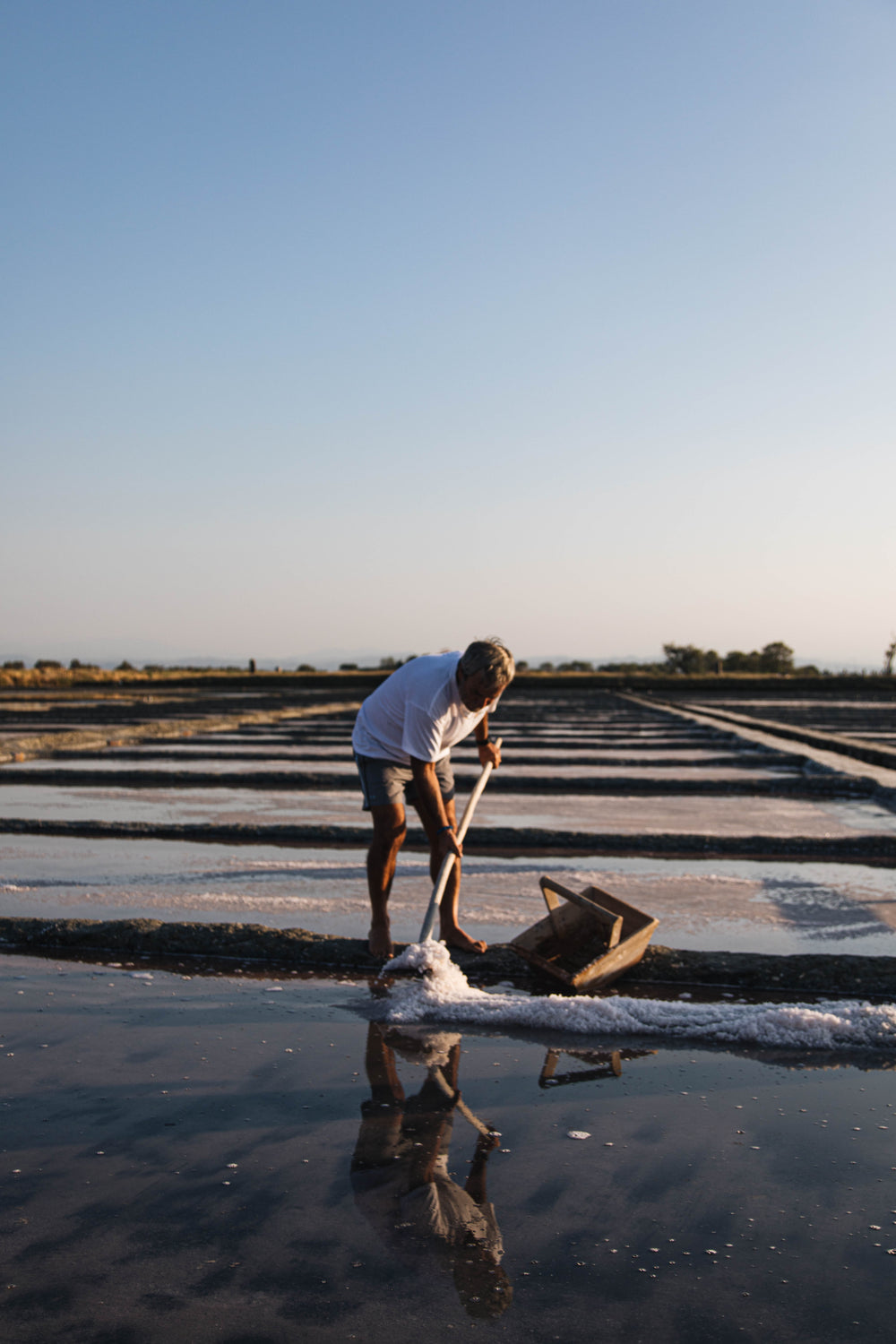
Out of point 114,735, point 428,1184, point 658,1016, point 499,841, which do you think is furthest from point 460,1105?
point 114,735

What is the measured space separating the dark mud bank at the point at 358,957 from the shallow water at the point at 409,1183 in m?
0.64

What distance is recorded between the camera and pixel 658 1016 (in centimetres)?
314

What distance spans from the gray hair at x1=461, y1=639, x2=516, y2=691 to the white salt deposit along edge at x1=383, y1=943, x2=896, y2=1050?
995 millimetres

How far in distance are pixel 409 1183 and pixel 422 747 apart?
1808mm

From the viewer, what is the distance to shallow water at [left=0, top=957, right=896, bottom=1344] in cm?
171

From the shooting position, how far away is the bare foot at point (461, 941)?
3805mm

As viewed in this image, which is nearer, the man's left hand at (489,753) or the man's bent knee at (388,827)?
the man's bent knee at (388,827)

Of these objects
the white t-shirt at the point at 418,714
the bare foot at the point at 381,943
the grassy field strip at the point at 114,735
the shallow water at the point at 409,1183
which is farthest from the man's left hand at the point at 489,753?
the grassy field strip at the point at 114,735

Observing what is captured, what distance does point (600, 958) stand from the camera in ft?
11.1

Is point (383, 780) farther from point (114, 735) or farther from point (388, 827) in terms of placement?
point (114, 735)

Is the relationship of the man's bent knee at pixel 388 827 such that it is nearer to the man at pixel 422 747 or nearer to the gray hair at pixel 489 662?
the man at pixel 422 747

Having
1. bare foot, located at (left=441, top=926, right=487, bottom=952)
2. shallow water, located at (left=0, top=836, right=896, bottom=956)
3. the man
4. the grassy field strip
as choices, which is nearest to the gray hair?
the man

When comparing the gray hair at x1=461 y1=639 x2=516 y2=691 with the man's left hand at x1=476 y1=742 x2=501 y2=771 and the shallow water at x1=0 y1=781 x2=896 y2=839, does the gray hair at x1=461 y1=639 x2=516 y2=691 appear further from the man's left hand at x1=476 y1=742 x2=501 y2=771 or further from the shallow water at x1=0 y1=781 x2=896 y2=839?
the shallow water at x1=0 y1=781 x2=896 y2=839

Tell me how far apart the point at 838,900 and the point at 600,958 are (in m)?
2.01
